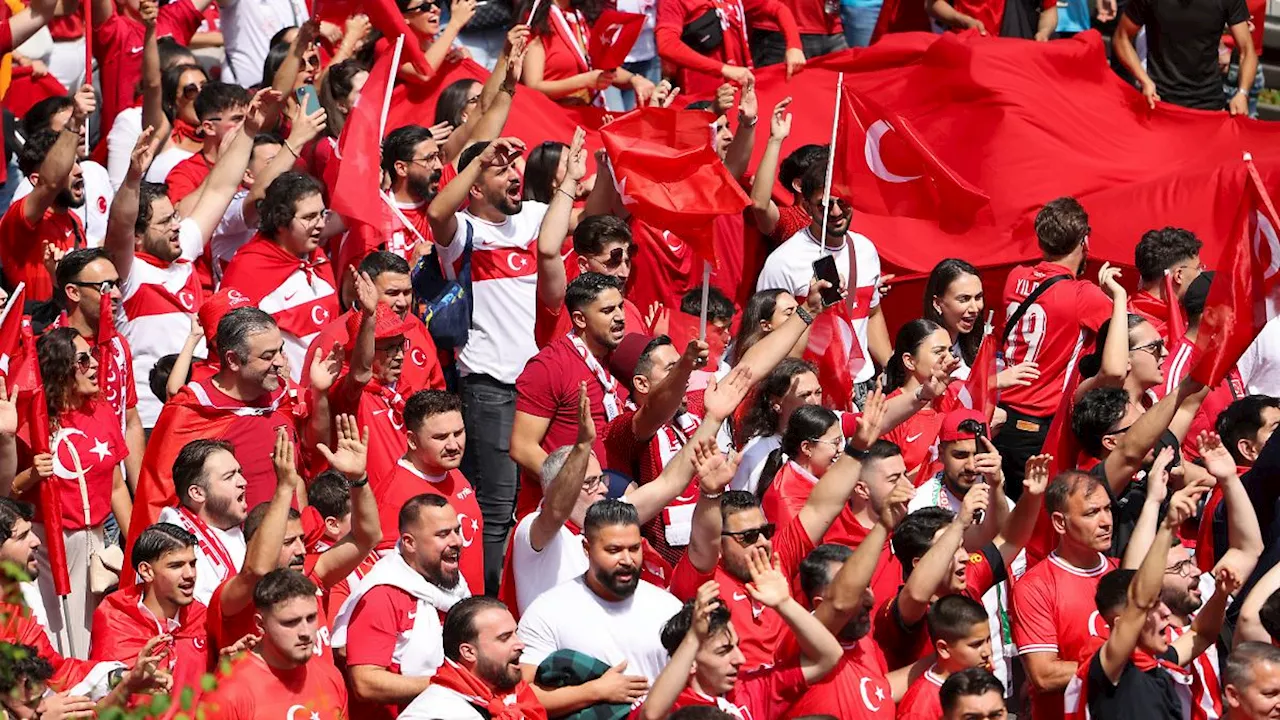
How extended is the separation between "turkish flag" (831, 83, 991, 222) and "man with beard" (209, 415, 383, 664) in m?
3.69

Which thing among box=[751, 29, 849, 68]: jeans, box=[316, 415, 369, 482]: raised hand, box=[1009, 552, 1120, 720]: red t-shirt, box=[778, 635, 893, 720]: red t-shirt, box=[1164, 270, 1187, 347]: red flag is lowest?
box=[751, 29, 849, 68]: jeans

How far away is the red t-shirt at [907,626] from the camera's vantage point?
862 centimetres

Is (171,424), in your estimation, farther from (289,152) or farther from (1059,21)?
(1059,21)

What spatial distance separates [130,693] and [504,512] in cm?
347

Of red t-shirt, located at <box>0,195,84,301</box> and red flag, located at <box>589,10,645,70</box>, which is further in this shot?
red flag, located at <box>589,10,645,70</box>

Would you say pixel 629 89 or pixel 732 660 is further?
pixel 629 89

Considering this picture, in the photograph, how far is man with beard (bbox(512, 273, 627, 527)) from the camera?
9.48 meters

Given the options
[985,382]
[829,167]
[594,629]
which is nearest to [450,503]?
[594,629]

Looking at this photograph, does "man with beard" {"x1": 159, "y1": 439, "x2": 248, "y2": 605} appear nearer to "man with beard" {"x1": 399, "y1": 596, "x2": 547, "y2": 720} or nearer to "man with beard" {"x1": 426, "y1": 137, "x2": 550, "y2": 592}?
"man with beard" {"x1": 399, "y1": 596, "x2": 547, "y2": 720}

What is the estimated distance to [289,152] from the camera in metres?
11.0

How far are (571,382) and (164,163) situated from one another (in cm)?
327

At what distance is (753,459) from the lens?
974 cm

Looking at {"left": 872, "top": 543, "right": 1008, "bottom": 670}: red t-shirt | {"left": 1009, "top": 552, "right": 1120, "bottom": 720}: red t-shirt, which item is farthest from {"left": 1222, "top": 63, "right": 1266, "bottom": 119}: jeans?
{"left": 1009, "top": 552, "right": 1120, "bottom": 720}: red t-shirt

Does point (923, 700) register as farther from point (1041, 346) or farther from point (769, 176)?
point (769, 176)
